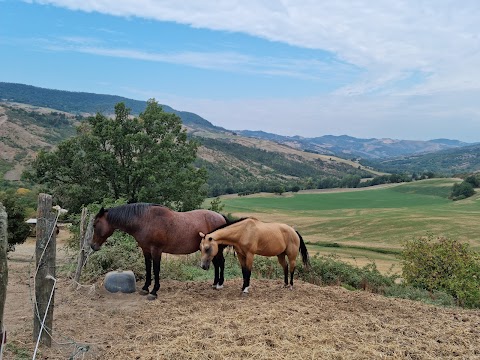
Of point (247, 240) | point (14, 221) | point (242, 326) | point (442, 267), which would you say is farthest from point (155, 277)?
point (14, 221)

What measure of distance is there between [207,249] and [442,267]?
1016 centimetres

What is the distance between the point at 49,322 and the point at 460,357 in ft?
19.4

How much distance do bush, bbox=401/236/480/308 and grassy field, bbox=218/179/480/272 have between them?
Result: 611cm

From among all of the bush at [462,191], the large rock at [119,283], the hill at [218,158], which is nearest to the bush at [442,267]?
the large rock at [119,283]

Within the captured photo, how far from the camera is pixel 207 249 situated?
312 inches

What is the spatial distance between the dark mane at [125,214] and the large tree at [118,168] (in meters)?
14.7

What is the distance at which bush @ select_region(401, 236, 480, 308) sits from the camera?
1306cm

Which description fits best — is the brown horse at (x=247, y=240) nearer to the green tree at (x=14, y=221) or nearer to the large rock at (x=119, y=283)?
the large rock at (x=119, y=283)

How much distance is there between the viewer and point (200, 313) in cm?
715

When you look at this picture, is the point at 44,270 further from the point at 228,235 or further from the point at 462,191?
the point at 462,191

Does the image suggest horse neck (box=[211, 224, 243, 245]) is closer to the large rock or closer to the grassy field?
the large rock

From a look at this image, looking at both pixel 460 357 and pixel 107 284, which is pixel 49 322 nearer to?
pixel 107 284

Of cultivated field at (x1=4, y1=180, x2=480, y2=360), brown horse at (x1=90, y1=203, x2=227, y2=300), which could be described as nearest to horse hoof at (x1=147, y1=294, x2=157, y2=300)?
brown horse at (x1=90, y1=203, x2=227, y2=300)

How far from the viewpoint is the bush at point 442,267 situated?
1306cm
